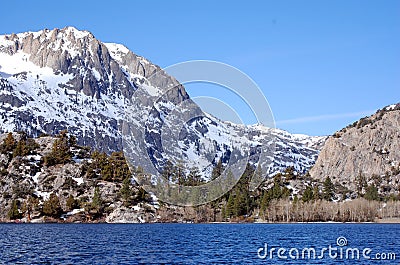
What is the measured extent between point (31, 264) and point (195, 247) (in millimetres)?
35934

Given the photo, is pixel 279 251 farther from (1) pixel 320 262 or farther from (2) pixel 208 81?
(2) pixel 208 81

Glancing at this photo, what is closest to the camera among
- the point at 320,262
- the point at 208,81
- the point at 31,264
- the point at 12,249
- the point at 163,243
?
the point at 31,264

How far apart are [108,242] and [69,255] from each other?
27301 millimetres

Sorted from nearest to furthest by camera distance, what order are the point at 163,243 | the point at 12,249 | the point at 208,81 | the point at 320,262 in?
the point at 320,262 < the point at 12,249 < the point at 163,243 < the point at 208,81

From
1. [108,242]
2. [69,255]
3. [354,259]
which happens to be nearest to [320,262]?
[354,259]

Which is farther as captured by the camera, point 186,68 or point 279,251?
point 186,68

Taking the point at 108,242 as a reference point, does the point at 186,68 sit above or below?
above

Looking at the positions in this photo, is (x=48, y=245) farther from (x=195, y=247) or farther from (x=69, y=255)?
(x=195, y=247)

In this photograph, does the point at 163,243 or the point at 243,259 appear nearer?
the point at 243,259

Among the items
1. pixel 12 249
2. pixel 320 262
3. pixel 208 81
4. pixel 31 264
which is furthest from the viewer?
pixel 208 81

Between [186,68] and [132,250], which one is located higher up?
[186,68]

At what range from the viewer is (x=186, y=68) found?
128 metres

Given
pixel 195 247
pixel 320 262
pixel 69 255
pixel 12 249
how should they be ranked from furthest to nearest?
pixel 195 247
pixel 12 249
pixel 69 255
pixel 320 262

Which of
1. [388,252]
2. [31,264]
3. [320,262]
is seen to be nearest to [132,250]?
[31,264]
